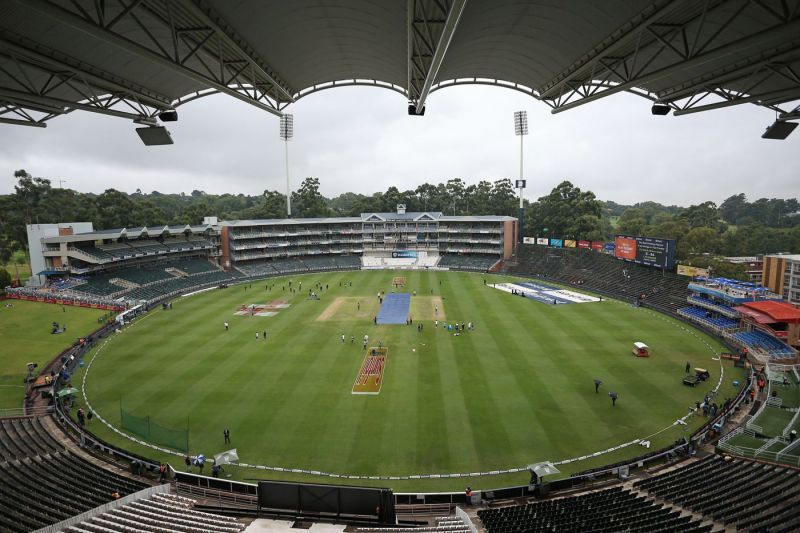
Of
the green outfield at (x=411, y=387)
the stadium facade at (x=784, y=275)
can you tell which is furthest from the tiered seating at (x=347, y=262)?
the stadium facade at (x=784, y=275)

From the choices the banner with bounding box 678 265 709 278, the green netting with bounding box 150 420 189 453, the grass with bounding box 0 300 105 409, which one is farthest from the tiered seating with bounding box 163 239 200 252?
the banner with bounding box 678 265 709 278

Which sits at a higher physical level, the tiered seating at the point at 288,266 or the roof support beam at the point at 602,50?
the roof support beam at the point at 602,50

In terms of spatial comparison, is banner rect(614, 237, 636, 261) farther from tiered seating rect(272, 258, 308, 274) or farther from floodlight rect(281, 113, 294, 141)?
floodlight rect(281, 113, 294, 141)

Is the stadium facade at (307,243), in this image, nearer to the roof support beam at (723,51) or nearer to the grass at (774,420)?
the grass at (774,420)

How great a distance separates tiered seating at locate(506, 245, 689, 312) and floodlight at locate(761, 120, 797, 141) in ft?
109

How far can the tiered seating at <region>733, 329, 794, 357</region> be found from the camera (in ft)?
107

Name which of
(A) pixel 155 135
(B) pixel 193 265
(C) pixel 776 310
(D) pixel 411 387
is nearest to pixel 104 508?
(A) pixel 155 135

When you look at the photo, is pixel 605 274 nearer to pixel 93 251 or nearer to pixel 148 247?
pixel 148 247

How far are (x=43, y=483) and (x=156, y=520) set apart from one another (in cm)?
616

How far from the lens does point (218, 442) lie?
22.2 metres

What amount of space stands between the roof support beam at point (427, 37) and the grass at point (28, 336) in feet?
96.8

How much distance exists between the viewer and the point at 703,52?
1259 centimetres

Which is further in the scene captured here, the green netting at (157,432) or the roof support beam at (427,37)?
the green netting at (157,432)

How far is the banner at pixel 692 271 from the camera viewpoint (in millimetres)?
49375
